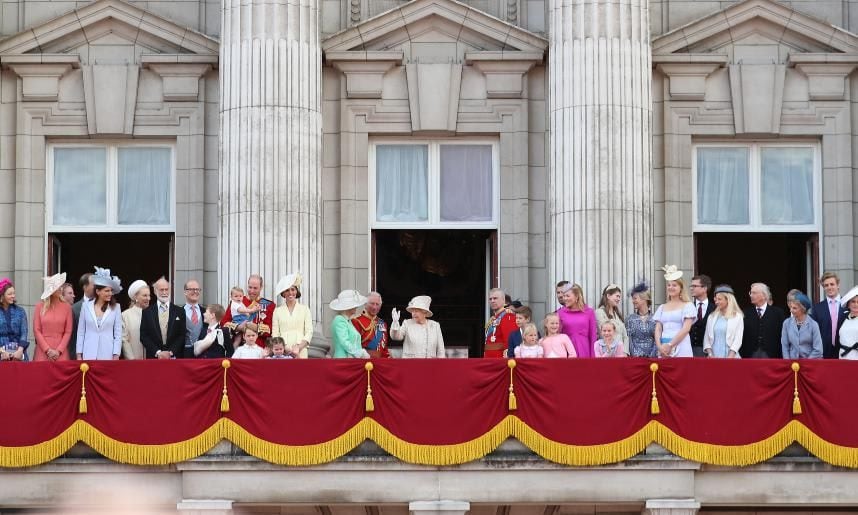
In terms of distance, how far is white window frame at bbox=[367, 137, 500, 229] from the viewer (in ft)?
122

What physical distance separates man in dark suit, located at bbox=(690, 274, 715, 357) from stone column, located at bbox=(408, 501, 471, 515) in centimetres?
441

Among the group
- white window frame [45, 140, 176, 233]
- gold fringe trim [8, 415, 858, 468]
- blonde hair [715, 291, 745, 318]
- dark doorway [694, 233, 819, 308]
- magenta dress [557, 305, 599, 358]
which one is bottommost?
gold fringe trim [8, 415, 858, 468]

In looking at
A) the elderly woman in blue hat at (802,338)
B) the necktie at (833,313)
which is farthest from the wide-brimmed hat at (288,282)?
the necktie at (833,313)

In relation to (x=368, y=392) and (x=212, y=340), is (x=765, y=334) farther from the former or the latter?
(x=212, y=340)

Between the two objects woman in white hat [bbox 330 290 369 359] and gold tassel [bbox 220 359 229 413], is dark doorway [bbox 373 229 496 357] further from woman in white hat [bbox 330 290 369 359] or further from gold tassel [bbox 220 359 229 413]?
gold tassel [bbox 220 359 229 413]

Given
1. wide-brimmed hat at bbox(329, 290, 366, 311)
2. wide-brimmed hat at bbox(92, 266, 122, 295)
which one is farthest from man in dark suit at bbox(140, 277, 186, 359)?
wide-brimmed hat at bbox(329, 290, 366, 311)

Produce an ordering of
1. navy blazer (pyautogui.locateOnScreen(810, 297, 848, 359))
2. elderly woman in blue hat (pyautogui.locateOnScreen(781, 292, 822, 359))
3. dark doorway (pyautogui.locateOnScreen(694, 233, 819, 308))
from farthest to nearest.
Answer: dark doorway (pyautogui.locateOnScreen(694, 233, 819, 308)) < navy blazer (pyautogui.locateOnScreen(810, 297, 848, 359)) < elderly woman in blue hat (pyautogui.locateOnScreen(781, 292, 822, 359))

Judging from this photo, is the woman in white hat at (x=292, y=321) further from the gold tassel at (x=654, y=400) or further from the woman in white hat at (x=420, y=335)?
the gold tassel at (x=654, y=400)


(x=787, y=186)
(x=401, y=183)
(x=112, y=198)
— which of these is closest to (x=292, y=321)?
(x=401, y=183)

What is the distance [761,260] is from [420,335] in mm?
10251

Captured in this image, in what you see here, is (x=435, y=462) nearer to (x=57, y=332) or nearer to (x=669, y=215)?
(x=57, y=332)

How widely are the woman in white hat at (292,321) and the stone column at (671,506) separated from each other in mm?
5561

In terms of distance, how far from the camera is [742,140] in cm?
3741

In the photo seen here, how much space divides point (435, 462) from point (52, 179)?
35.9 ft
